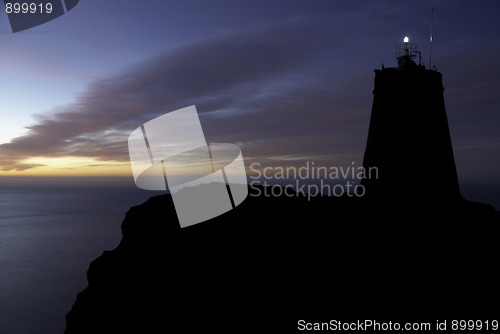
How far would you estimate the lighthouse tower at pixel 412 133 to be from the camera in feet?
70.5

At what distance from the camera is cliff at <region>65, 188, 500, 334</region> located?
52.9 ft

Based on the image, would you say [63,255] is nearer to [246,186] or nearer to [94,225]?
→ [94,225]

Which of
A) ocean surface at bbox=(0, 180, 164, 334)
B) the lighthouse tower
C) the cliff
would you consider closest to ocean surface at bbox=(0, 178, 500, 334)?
ocean surface at bbox=(0, 180, 164, 334)

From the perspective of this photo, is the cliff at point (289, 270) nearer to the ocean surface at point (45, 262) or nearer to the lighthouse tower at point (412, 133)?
the lighthouse tower at point (412, 133)

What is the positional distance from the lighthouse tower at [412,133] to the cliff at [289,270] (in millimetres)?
1170

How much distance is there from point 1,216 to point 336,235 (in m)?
180

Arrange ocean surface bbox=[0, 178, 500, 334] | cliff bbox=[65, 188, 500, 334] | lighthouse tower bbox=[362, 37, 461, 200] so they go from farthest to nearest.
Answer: ocean surface bbox=[0, 178, 500, 334] → lighthouse tower bbox=[362, 37, 461, 200] → cliff bbox=[65, 188, 500, 334]

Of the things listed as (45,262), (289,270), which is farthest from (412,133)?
(45,262)

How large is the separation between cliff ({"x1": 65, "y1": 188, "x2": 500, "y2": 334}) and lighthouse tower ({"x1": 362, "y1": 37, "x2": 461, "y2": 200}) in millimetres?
1170

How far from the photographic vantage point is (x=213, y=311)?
1631cm

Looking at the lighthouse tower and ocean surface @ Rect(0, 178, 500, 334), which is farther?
ocean surface @ Rect(0, 178, 500, 334)

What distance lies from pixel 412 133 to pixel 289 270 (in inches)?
481

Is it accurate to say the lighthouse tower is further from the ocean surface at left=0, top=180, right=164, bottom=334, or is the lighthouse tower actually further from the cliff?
the ocean surface at left=0, top=180, right=164, bottom=334

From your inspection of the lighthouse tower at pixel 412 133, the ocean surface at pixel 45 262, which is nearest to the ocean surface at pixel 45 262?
the ocean surface at pixel 45 262
